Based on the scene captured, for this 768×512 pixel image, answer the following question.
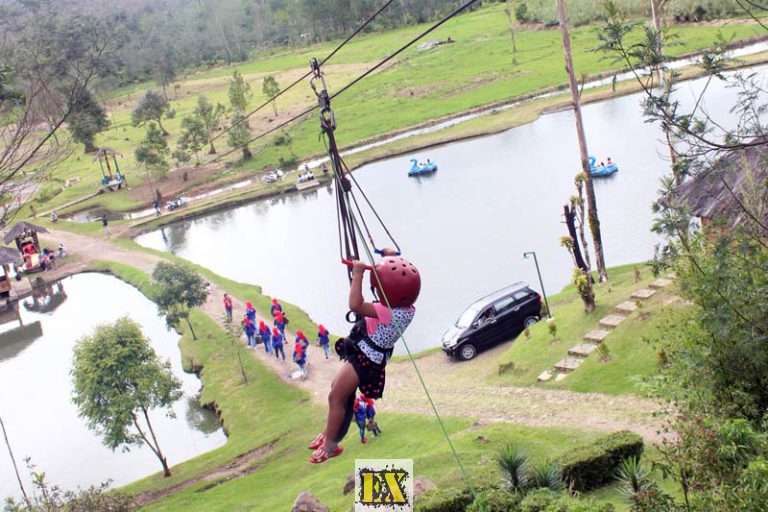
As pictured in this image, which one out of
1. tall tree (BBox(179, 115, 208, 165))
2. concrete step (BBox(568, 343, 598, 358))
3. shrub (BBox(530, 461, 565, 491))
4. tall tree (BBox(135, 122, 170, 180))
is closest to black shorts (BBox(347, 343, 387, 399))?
shrub (BBox(530, 461, 565, 491))

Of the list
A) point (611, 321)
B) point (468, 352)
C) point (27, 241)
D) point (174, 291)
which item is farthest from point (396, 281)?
point (27, 241)

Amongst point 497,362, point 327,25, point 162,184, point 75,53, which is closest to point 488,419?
point 497,362

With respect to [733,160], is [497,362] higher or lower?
lower

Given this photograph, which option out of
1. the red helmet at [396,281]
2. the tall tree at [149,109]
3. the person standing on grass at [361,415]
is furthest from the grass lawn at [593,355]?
the tall tree at [149,109]

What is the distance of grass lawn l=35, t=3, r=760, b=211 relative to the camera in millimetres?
62125

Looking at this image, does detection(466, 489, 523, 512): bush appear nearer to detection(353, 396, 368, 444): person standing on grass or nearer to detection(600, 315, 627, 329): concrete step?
detection(353, 396, 368, 444): person standing on grass

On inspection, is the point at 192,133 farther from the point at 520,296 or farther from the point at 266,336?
the point at 520,296

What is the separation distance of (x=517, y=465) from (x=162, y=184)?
55.5 m

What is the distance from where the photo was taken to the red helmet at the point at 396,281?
26.1 feet

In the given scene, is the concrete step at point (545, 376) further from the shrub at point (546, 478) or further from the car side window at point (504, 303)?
the shrub at point (546, 478)

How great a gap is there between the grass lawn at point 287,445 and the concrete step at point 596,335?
3.46 meters

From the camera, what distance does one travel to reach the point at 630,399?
612 inches

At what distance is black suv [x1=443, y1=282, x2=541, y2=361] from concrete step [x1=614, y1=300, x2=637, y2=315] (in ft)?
15.0

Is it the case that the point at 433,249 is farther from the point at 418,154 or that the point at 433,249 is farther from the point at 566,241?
the point at 418,154
